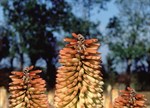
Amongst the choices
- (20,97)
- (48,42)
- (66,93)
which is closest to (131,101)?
(66,93)

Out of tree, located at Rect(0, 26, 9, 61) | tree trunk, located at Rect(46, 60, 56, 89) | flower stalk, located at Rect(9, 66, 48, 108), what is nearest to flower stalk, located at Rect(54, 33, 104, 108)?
flower stalk, located at Rect(9, 66, 48, 108)

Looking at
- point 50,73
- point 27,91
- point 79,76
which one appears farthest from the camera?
point 50,73

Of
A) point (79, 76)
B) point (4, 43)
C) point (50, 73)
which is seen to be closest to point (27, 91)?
point (79, 76)

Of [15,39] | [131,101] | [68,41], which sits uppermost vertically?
[15,39]

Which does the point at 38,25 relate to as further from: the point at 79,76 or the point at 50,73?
the point at 79,76

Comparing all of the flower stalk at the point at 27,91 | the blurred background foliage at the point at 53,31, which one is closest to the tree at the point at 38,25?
the blurred background foliage at the point at 53,31

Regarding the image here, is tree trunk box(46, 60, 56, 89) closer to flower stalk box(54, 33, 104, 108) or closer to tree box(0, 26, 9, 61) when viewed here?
tree box(0, 26, 9, 61)

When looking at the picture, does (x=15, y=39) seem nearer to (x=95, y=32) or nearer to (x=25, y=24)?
(x=25, y=24)

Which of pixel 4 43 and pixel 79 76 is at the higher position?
pixel 4 43

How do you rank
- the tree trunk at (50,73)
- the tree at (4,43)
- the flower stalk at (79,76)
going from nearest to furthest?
the flower stalk at (79,76) → the tree trunk at (50,73) → the tree at (4,43)

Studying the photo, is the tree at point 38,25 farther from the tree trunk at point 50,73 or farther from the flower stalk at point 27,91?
the flower stalk at point 27,91

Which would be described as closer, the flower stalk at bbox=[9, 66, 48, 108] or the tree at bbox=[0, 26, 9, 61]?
the flower stalk at bbox=[9, 66, 48, 108]
